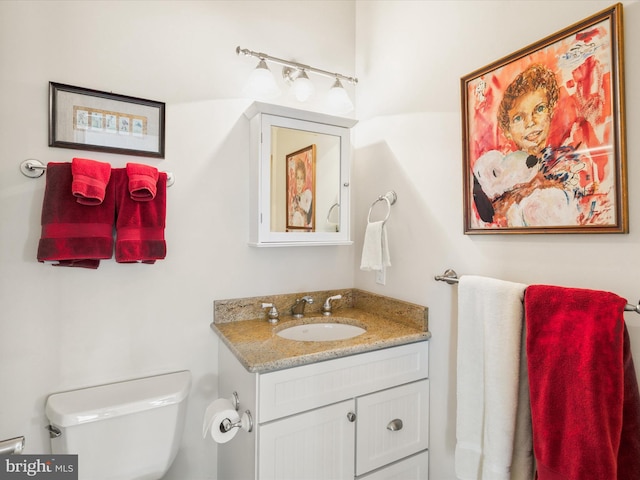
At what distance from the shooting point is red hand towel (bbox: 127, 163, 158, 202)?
1261 mm

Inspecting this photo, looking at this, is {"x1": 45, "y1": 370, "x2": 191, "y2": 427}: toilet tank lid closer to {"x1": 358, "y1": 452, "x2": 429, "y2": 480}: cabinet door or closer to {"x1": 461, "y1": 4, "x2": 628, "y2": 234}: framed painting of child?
{"x1": 358, "y1": 452, "x2": 429, "y2": 480}: cabinet door

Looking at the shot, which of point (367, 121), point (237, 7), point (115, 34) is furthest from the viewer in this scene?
point (367, 121)

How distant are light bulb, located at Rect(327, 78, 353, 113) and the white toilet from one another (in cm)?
149

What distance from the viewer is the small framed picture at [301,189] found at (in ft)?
5.34

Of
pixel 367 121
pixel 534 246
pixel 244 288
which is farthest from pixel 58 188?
pixel 534 246

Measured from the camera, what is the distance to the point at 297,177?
1.64 m

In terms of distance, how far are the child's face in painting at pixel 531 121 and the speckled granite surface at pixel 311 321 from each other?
77cm

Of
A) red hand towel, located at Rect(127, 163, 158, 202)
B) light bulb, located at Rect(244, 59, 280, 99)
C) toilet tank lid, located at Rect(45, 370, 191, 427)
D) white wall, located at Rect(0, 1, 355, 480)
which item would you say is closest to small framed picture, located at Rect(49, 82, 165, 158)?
white wall, located at Rect(0, 1, 355, 480)

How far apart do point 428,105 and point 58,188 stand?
1476 millimetres

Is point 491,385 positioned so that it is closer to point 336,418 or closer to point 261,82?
point 336,418

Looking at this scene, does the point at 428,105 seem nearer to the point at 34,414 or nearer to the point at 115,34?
the point at 115,34

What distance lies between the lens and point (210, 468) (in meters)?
1.57

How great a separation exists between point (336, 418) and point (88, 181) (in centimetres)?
122

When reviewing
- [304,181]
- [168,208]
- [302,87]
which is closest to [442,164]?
[304,181]
